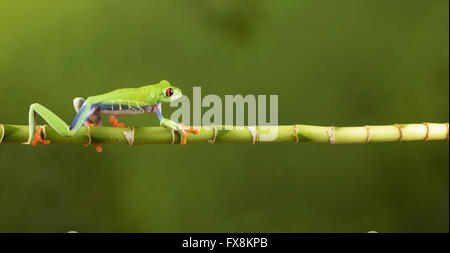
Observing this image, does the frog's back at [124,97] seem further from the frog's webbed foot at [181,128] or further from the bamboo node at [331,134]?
the bamboo node at [331,134]

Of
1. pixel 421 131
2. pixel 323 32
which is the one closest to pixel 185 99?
pixel 421 131

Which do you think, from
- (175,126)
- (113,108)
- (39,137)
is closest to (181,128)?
(175,126)

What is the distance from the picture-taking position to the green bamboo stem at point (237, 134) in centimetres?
88

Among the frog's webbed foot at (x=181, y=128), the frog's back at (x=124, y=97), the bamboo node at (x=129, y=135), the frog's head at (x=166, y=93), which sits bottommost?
the bamboo node at (x=129, y=135)

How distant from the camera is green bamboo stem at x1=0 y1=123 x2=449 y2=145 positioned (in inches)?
34.6

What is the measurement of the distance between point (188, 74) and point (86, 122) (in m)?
0.71

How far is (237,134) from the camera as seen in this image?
962 mm

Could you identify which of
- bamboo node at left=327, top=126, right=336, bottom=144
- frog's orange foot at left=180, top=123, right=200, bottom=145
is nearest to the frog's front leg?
frog's orange foot at left=180, top=123, right=200, bottom=145

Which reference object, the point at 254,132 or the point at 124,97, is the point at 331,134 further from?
the point at 124,97

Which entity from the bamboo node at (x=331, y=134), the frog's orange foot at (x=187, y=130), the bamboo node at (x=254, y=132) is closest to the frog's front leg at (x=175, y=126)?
the frog's orange foot at (x=187, y=130)

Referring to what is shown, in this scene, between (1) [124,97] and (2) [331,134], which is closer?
(1) [124,97]

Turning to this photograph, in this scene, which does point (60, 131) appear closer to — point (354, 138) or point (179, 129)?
point (179, 129)

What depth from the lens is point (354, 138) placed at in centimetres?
103

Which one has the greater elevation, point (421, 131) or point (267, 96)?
point (267, 96)
